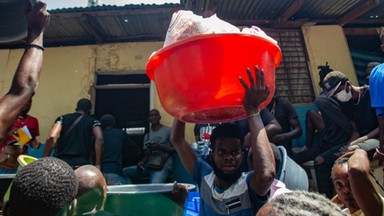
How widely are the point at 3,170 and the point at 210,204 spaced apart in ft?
10.6

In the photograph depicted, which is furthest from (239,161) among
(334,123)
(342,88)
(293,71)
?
(293,71)

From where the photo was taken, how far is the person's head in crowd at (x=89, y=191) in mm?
1696

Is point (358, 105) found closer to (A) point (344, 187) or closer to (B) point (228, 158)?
(A) point (344, 187)

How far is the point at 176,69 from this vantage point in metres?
1.46

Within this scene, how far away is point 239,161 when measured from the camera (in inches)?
76.1

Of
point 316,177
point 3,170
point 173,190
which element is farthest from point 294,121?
point 3,170

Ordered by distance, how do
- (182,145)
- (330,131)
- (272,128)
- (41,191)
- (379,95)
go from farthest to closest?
1. (330,131)
2. (272,128)
3. (379,95)
4. (182,145)
5. (41,191)

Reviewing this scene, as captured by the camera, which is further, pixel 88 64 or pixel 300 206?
pixel 88 64

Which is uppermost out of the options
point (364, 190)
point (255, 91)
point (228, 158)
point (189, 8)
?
point (189, 8)

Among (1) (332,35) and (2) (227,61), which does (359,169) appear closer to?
(2) (227,61)

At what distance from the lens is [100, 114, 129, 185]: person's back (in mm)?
4055

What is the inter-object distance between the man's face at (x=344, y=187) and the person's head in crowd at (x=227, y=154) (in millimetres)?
647

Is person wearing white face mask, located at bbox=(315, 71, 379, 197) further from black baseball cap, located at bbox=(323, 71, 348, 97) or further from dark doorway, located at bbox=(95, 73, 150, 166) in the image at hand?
dark doorway, located at bbox=(95, 73, 150, 166)

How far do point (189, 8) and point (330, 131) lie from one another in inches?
114
